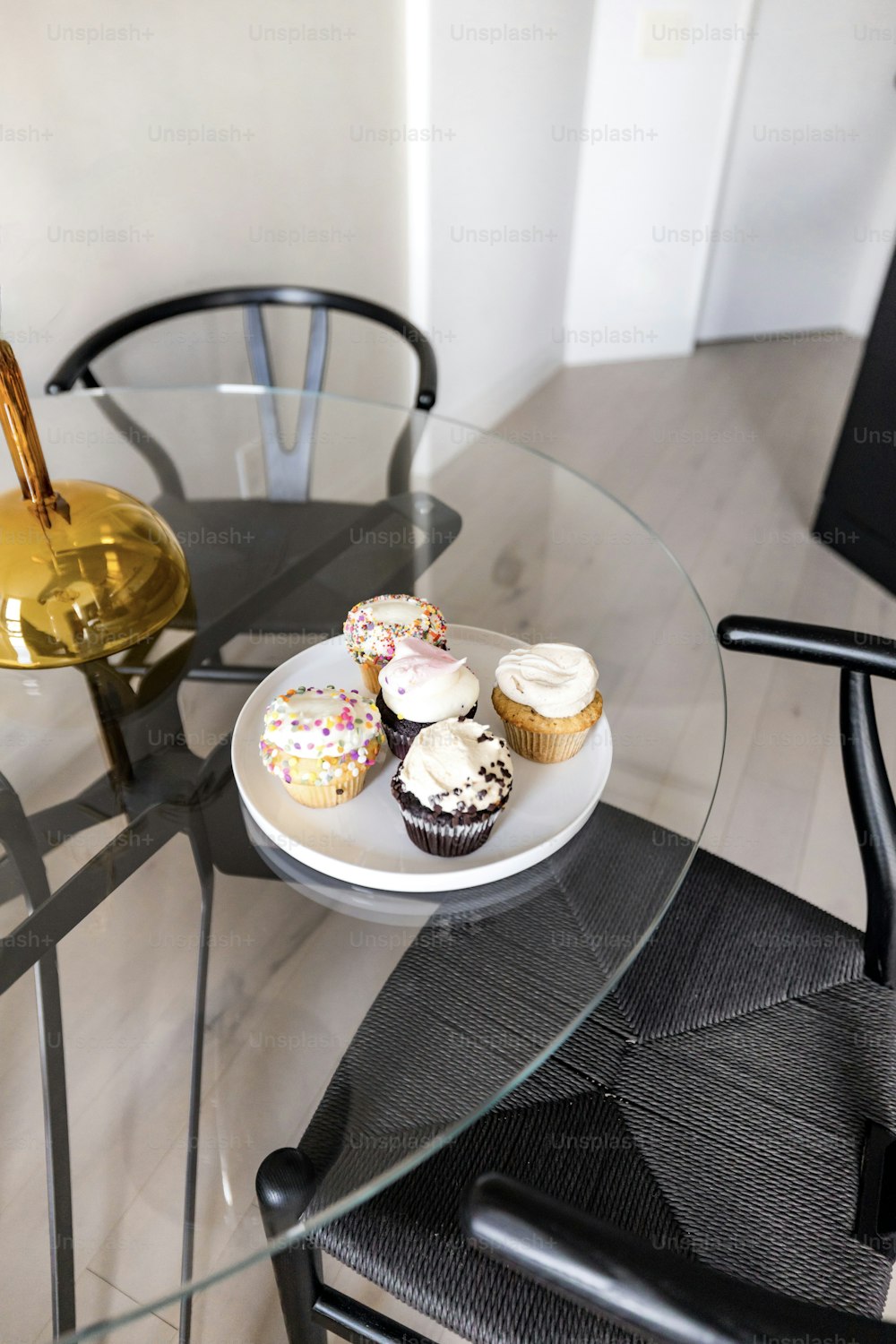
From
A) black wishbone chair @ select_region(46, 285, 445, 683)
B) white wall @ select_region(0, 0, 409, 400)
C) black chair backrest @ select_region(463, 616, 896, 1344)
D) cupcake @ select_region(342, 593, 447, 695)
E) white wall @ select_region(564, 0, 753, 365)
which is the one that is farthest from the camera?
white wall @ select_region(564, 0, 753, 365)

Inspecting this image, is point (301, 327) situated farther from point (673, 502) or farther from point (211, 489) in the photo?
point (673, 502)

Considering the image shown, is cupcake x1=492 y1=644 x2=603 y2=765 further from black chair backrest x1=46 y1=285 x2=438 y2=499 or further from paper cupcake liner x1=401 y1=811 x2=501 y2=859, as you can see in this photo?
black chair backrest x1=46 y1=285 x2=438 y2=499

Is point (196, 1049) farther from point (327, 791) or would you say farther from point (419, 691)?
point (419, 691)

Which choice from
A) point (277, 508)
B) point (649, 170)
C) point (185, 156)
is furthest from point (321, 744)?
point (649, 170)

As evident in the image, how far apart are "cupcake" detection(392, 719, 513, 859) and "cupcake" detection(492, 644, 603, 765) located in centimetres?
6

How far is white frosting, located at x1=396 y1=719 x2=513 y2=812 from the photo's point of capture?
778mm

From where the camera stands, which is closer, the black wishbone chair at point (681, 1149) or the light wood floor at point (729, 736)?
the black wishbone chair at point (681, 1149)

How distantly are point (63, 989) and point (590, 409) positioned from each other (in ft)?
10.2

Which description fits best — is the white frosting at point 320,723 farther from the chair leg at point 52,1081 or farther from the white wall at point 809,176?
the white wall at point 809,176

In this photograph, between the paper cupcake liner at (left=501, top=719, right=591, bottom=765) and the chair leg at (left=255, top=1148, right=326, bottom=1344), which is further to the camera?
the paper cupcake liner at (left=501, top=719, right=591, bottom=765)

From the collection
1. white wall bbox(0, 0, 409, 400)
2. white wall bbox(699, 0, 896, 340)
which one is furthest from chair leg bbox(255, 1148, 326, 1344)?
white wall bbox(699, 0, 896, 340)

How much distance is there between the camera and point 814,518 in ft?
9.25

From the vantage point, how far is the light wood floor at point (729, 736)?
750 mm

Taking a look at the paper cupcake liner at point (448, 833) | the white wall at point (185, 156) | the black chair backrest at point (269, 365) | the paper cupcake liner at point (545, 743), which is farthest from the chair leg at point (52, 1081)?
the white wall at point (185, 156)
